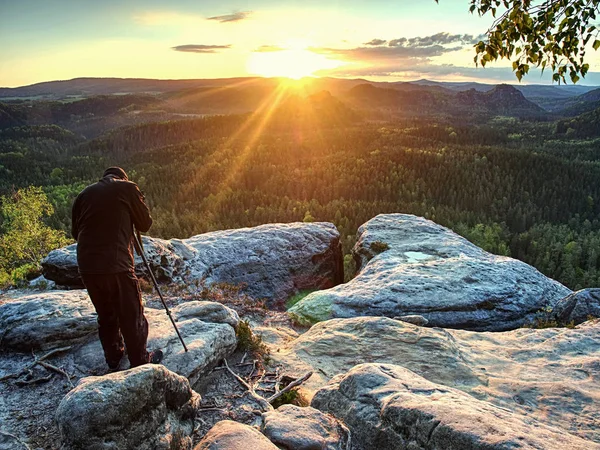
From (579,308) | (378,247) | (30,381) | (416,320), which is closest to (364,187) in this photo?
(378,247)

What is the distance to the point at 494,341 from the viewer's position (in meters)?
11.1

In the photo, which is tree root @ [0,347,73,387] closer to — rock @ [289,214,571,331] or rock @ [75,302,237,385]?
rock @ [75,302,237,385]

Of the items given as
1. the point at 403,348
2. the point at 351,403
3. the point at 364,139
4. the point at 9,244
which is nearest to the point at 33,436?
the point at 351,403

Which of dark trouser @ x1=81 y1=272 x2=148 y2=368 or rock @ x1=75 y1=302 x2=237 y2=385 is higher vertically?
dark trouser @ x1=81 y1=272 x2=148 y2=368

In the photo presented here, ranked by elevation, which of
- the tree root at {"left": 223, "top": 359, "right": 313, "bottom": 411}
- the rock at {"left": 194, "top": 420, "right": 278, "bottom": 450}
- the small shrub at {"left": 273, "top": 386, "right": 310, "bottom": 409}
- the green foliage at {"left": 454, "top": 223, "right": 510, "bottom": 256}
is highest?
the rock at {"left": 194, "top": 420, "right": 278, "bottom": 450}

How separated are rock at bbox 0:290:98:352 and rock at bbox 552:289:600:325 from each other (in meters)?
13.0

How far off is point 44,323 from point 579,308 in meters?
14.4

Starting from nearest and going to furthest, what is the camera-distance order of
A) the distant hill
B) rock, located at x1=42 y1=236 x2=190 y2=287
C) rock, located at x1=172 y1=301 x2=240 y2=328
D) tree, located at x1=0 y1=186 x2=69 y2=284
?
rock, located at x1=172 y1=301 x2=240 y2=328
rock, located at x1=42 y1=236 x2=190 y2=287
tree, located at x1=0 y1=186 x2=69 y2=284
the distant hill

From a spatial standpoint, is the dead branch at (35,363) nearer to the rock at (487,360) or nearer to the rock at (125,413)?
the rock at (125,413)

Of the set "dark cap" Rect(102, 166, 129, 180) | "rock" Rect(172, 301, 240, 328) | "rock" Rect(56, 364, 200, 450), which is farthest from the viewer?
"rock" Rect(172, 301, 240, 328)

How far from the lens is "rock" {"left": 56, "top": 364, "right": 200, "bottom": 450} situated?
5121 mm

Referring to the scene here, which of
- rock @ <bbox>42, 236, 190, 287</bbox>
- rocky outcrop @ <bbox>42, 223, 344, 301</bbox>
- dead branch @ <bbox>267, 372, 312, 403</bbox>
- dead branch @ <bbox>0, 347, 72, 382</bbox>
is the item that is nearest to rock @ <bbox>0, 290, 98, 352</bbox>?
dead branch @ <bbox>0, 347, 72, 382</bbox>

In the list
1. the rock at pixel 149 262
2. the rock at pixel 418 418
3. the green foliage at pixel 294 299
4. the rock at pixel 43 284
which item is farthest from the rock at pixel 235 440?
the green foliage at pixel 294 299

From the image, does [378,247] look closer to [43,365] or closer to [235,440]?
[43,365]
